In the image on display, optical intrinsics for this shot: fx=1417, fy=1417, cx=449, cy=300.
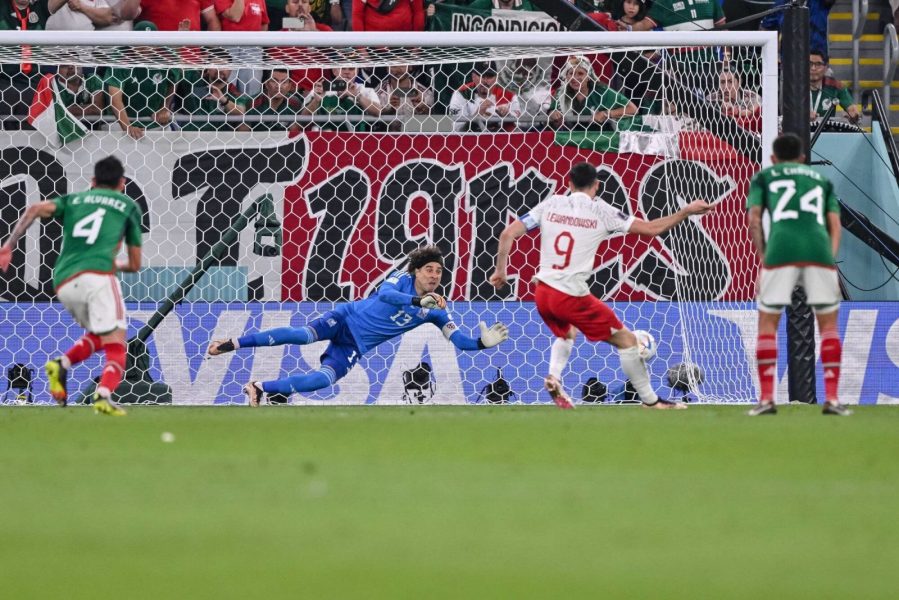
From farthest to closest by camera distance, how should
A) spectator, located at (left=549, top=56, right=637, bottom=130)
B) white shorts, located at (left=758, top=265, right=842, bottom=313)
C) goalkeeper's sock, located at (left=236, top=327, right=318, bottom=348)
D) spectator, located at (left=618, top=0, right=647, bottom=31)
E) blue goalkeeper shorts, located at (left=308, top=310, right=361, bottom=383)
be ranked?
spectator, located at (left=618, top=0, right=647, bottom=31) < spectator, located at (left=549, top=56, right=637, bottom=130) < blue goalkeeper shorts, located at (left=308, top=310, right=361, bottom=383) < goalkeeper's sock, located at (left=236, top=327, right=318, bottom=348) < white shorts, located at (left=758, top=265, right=842, bottom=313)

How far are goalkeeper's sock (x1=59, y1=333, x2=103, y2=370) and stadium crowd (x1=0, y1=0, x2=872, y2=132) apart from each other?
3.65m

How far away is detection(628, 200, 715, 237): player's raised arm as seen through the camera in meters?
10.4

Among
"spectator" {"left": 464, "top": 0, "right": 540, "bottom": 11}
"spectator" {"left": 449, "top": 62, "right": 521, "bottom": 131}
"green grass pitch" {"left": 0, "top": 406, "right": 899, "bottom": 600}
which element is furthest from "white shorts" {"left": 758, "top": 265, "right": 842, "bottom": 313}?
"spectator" {"left": 464, "top": 0, "right": 540, "bottom": 11}

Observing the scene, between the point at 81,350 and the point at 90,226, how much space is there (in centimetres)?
91

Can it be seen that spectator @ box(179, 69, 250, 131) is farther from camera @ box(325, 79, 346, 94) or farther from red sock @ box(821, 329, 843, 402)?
red sock @ box(821, 329, 843, 402)

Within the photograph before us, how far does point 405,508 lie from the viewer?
4.59 meters

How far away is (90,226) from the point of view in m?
9.56

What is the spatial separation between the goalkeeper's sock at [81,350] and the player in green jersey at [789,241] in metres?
4.55

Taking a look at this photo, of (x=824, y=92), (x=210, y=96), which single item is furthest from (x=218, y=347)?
(x=824, y=92)

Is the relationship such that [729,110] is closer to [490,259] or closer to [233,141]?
[490,259]

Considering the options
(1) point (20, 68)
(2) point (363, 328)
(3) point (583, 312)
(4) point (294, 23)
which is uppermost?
(4) point (294, 23)

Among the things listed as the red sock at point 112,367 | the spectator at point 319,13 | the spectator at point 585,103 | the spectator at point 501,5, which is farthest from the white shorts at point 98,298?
the spectator at point 501,5

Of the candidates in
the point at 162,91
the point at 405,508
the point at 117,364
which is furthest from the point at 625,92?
the point at 405,508

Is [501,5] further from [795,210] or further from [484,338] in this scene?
[795,210]
